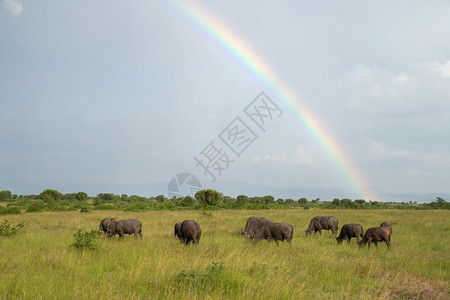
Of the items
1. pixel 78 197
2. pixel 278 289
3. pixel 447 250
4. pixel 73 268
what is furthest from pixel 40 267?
pixel 78 197

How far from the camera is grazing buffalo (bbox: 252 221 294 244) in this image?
12.7m

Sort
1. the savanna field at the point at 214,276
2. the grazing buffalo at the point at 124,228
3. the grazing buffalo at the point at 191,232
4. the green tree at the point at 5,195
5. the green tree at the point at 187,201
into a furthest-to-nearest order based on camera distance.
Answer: the green tree at the point at 5,195
the green tree at the point at 187,201
the grazing buffalo at the point at 124,228
the grazing buffalo at the point at 191,232
the savanna field at the point at 214,276

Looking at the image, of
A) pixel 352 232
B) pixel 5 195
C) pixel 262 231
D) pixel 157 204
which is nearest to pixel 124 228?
pixel 262 231

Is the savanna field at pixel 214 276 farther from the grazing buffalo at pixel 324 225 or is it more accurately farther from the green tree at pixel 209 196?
the green tree at pixel 209 196

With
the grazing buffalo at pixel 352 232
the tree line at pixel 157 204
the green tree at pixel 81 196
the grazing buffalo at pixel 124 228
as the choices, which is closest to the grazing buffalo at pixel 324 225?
the grazing buffalo at pixel 352 232

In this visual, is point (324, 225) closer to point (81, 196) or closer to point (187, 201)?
point (187, 201)

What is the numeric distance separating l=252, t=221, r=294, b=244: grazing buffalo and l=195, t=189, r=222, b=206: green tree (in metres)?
40.2

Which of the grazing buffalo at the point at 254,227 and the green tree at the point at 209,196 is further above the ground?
the green tree at the point at 209,196

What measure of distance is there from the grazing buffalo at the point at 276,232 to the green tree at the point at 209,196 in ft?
132

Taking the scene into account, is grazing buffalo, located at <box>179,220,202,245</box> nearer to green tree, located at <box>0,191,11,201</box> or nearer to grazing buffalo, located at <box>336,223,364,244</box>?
grazing buffalo, located at <box>336,223,364,244</box>

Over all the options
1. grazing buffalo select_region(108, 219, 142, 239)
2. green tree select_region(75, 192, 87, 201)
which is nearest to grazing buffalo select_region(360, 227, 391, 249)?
grazing buffalo select_region(108, 219, 142, 239)

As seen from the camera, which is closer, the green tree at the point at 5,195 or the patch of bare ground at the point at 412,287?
the patch of bare ground at the point at 412,287

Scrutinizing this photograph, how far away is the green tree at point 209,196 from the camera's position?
175 ft

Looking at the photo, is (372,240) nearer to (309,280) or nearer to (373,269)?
(373,269)
